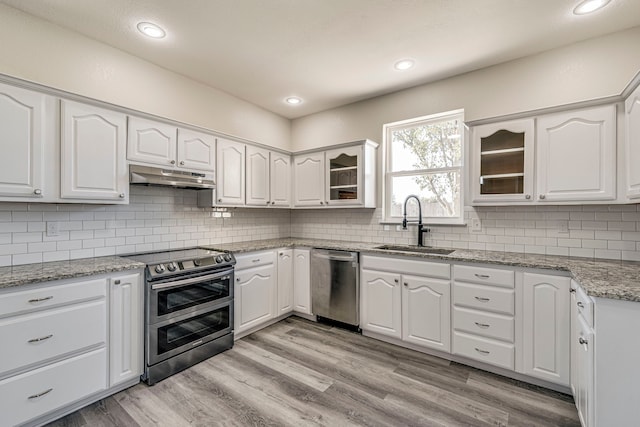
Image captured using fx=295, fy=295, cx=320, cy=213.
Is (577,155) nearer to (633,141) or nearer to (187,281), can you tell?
(633,141)

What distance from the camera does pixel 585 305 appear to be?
166cm

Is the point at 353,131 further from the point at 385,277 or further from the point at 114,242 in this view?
the point at 114,242

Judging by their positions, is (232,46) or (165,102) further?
(165,102)

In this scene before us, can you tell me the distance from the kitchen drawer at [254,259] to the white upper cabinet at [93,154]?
1164mm

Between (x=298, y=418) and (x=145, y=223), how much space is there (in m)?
2.20

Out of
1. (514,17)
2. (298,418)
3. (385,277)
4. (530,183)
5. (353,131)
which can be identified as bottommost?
(298,418)

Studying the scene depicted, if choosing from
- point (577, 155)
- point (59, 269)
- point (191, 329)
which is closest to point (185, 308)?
point (191, 329)

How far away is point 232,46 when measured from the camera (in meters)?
2.60

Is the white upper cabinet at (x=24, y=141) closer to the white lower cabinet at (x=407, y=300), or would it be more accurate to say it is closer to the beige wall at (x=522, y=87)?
the white lower cabinet at (x=407, y=300)

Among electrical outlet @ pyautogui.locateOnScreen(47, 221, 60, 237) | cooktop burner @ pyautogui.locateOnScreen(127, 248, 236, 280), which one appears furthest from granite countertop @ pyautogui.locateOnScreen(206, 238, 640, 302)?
electrical outlet @ pyautogui.locateOnScreen(47, 221, 60, 237)

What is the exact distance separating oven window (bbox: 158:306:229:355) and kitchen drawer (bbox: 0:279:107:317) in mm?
576

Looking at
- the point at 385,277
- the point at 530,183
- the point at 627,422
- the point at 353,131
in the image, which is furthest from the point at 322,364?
the point at 353,131

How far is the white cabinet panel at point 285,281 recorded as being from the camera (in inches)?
138

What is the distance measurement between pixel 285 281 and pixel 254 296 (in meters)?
0.49
